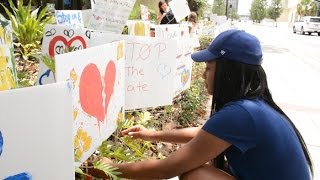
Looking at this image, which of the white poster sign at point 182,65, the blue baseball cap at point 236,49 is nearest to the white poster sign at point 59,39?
the blue baseball cap at point 236,49

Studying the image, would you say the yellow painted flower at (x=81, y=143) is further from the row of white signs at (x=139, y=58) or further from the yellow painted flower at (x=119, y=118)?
the row of white signs at (x=139, y=58)

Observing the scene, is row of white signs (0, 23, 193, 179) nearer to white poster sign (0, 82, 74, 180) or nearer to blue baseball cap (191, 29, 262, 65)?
white poster sign (0, 82, 74, 180)

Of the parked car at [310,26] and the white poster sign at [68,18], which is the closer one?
the white poster sign at [68,18]

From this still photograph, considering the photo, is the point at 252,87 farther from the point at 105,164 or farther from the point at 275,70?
the point at 275,70

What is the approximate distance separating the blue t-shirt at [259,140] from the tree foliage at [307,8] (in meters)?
66.4

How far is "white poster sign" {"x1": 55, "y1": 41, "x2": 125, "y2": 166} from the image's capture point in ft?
6.75

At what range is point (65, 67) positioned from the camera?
1.92 meters

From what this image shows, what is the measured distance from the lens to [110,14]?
3.78 meters

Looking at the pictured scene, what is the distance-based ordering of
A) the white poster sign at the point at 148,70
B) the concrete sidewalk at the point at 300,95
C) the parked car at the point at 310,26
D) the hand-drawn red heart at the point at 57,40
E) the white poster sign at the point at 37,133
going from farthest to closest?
the parked car at the point at 310,26 → the concrete sidewalk at the point at 300,95 → the white poster sign at the point at 148,70 → the hand-drawn red heart at the point at 57,40 → the white poster sign at the point at 37,133

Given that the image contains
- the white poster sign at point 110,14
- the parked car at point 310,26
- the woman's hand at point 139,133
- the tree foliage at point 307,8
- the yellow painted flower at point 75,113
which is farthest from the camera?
the tree foliage at point 307,8

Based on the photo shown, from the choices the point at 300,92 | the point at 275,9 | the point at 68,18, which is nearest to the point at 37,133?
the point at 68,18

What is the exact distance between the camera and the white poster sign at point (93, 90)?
2.06m

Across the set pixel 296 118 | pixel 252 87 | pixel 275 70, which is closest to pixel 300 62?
pixel 275 70

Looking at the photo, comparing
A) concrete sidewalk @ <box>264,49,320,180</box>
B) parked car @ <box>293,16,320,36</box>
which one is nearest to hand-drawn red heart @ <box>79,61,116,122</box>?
concrete sidewalk @ <box>264,49,320,180</box>
